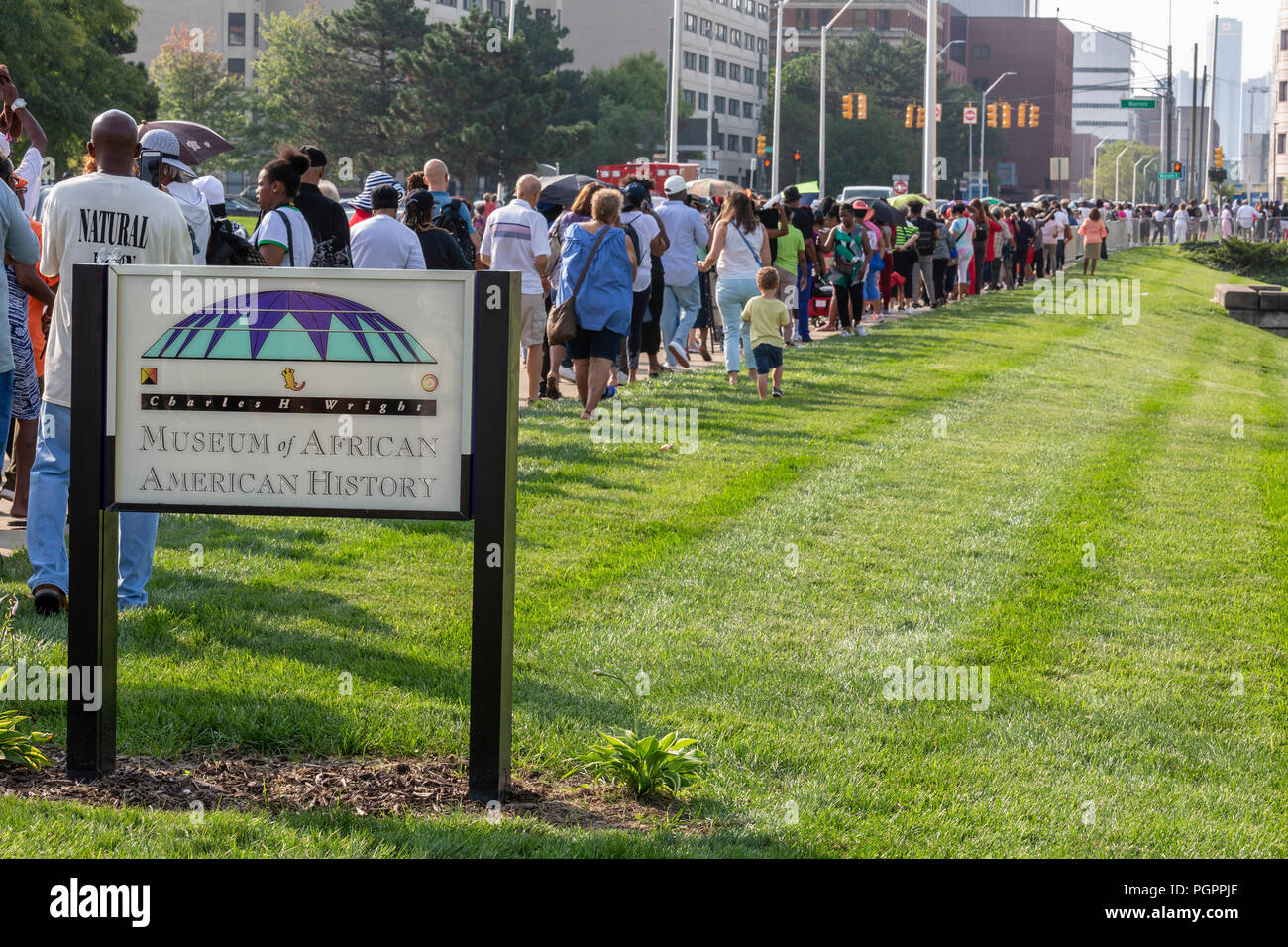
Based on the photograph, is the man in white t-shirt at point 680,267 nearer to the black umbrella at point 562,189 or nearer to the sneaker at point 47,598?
the black umbrella at point 562,189

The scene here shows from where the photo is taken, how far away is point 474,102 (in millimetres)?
67562

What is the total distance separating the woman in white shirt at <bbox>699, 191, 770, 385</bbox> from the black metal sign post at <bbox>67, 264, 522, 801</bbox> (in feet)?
32.7

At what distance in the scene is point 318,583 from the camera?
285 inches

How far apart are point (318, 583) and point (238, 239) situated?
2.39 m

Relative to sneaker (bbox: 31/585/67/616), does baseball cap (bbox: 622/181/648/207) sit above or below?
above

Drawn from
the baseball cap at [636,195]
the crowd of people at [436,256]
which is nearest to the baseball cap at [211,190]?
the crowd of people at [436,256]

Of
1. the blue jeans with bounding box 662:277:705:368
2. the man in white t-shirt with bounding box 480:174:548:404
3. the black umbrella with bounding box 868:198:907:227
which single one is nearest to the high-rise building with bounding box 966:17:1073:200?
the black umbrella with bounding box 868:198:907:227

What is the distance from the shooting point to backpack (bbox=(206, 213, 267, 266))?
866 centimetres

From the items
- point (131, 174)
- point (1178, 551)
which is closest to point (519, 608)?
point (131, 174)

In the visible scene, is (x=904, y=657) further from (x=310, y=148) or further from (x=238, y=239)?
(x=310, y=148)

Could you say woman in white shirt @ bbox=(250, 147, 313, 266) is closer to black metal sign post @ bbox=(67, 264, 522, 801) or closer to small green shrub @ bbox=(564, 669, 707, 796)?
black metal sign post @ bbox=(67, 264, 522, 801)

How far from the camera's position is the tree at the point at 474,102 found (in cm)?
6669
